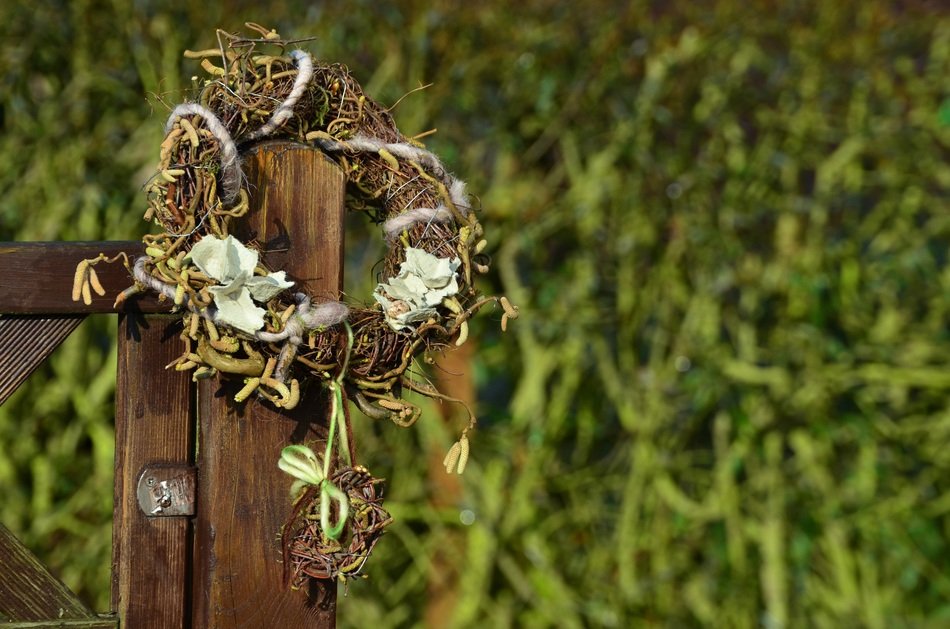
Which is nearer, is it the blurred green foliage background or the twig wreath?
the twig wreath

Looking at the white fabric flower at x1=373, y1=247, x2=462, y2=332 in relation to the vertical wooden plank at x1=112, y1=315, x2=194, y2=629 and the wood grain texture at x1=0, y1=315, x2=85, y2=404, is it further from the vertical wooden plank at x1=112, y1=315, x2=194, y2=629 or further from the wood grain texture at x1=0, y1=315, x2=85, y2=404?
the wood grain texture at x1=0, y1=315, x2=85, y2=404

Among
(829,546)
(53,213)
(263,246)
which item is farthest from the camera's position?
(829,546)

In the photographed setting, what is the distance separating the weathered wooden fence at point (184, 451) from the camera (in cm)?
121

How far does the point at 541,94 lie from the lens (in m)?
2.76

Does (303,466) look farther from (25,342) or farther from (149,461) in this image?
(25,342)

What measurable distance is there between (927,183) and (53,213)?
8.00ft

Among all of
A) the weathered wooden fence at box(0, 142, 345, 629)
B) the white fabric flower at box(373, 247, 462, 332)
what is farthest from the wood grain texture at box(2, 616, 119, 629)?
the white fabric flower at box(373, 247, 462, 332)

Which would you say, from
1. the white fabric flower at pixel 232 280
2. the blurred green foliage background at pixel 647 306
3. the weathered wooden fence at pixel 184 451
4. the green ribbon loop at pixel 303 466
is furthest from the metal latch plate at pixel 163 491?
the blurred green foliage background at pixel 647 306

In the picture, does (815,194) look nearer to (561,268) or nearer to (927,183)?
(927,183)

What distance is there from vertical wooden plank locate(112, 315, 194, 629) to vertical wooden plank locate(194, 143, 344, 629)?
3 cm

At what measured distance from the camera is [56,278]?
1.21 m

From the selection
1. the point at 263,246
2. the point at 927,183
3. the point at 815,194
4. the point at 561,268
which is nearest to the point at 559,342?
the point at 561,268

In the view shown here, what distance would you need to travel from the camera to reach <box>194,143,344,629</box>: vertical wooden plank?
121 cm

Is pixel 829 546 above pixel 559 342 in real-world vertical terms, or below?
below
